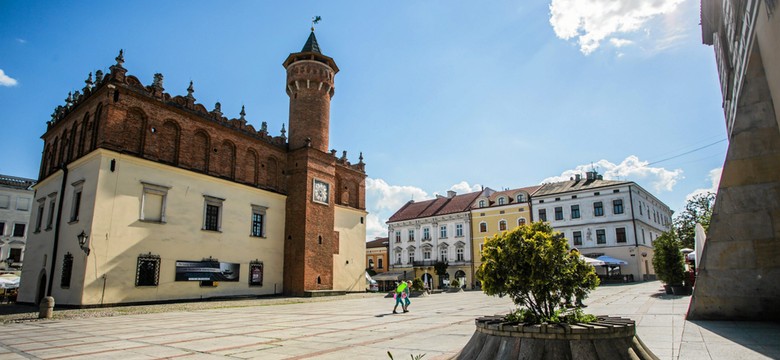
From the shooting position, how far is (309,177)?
2989 centimetres

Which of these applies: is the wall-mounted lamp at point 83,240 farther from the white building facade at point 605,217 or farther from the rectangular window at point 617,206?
the rectangular window at point 617,206

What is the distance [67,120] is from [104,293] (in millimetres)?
12114

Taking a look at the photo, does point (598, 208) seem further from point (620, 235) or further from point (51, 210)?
point (51, 210)

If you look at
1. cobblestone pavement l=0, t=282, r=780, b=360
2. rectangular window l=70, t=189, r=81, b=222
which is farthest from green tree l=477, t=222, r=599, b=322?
rectangular window l=70, t=189, r=81, b=222

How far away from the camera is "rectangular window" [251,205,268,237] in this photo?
27.8 metres

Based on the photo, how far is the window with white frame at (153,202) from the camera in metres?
21.5

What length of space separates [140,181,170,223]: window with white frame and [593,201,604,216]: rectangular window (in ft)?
137

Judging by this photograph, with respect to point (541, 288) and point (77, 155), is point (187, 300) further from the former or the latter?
point (541, 288)

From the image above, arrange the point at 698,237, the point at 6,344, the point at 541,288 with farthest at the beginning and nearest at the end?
the point at 698,237, the point at 6,344, the point at 541,288

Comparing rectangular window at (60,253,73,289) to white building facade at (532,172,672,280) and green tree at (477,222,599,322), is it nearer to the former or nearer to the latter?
green tree at (477,222,599,322)

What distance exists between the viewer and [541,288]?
16.6 feet

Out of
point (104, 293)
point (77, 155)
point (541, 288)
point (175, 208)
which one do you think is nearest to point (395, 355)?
point (541, 288)

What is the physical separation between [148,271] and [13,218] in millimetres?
35115

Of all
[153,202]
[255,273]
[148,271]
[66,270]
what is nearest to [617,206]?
[255,273]
